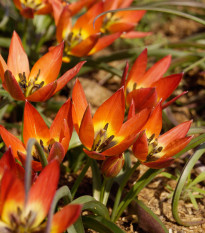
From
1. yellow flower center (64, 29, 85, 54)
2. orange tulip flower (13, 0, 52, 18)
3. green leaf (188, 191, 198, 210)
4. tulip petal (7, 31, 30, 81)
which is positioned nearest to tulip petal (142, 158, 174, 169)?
green leaf (188, 191, 198, 210)

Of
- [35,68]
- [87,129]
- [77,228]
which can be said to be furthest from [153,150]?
[35,68]

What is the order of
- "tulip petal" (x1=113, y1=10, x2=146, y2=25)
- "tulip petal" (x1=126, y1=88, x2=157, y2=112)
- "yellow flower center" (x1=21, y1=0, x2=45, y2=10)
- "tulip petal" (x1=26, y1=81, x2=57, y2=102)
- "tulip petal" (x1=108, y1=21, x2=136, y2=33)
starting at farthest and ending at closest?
"tulip petal" (x1=113, y1=10, x2=146, y2=25) < "tulip petal" (x1=108, y1=21, x2=136, y2=33) < "yellow flower center" (x1=21, y1=0, x2=45, y2=10) < "tulip petal" (x1=126, y1=88, x2=157, y2=112) < "tulip petal" (x1=26, y1=81, x2=57, y2=102)

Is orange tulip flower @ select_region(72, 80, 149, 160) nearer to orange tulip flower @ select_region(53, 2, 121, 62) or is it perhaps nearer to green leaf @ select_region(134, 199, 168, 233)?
green leaf @ select_region(134, 199, 168, 233)

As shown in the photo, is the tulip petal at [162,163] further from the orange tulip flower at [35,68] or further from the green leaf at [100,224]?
the orange tulip flower at [35,68]

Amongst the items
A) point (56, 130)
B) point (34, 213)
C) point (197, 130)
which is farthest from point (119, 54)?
point (34, 213)

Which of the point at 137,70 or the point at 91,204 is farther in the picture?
the point at 137,70

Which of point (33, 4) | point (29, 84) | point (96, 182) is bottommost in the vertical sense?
point (96, 182)

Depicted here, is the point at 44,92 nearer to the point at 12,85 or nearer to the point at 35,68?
the point at 12,85
